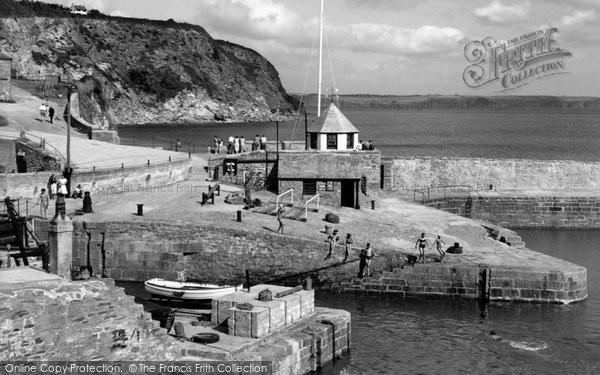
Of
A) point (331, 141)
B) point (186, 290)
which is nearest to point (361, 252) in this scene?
point (186, 290)

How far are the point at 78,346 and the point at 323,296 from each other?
15.2 meters

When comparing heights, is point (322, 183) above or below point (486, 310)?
above

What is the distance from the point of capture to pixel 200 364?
18.8 m

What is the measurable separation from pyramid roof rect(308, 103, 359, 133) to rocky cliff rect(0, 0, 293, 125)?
103m

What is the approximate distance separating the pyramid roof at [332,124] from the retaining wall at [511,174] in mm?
11763

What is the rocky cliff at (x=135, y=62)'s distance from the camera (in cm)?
14388

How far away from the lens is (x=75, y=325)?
15.9 m

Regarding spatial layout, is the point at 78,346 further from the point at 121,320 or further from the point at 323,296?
the point at 323,296

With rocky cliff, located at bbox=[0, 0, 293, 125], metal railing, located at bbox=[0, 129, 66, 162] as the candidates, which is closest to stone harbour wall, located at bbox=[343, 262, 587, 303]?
metal railing, located at bbox=[0, 129, 66, 162]

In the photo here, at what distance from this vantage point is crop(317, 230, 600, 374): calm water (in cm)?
2320

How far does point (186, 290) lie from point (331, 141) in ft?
53.3

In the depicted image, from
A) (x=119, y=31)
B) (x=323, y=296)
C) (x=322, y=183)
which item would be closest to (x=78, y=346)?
(x=323, y=296)

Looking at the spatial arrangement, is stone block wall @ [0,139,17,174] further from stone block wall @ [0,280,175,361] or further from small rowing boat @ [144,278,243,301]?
stone block wall @ [0,280,175,361]

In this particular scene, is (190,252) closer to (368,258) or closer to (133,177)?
(368,258)
